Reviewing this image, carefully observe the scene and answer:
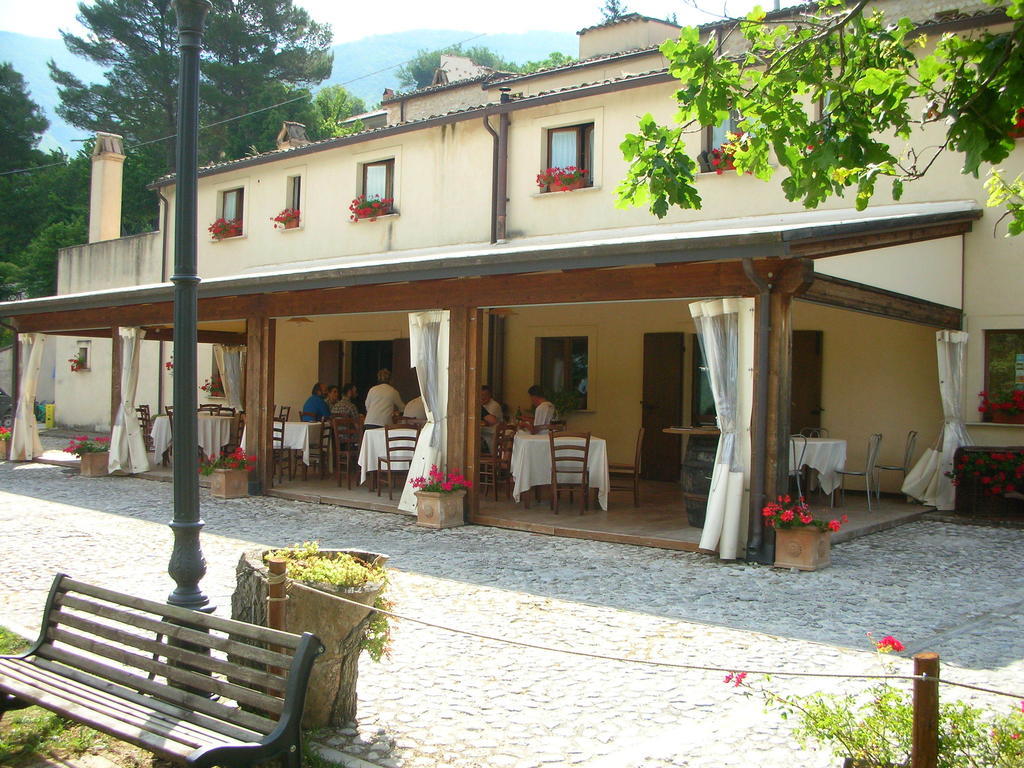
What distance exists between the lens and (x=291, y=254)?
58.4 feet

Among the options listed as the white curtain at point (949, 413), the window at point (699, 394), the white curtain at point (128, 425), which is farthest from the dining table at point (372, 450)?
the white curtain at point (949, 413)

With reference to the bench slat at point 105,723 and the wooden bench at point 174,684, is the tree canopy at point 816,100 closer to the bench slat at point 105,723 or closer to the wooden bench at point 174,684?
the wooden bench at point 174,684

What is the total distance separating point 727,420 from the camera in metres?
8.06

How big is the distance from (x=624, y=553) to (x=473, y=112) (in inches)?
361

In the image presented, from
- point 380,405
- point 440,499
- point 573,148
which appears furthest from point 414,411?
point 573,148

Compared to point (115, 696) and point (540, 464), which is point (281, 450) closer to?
point (540, 464)

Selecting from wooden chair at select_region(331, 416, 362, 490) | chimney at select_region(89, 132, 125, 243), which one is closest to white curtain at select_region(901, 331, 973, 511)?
wooden chair at select_region(331, 416, 362, 490)

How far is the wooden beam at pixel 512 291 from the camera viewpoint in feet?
26.8

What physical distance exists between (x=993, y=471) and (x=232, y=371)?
13052 millimetres

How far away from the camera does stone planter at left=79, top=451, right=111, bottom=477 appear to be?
14148mm

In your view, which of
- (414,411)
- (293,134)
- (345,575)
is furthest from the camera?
(293,134)

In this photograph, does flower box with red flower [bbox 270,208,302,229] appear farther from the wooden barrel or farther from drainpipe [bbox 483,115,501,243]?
the wooden barrel

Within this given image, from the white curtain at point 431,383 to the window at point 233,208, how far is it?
9.97 meters

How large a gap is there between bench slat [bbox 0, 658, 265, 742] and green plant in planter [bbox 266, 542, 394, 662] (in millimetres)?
733
